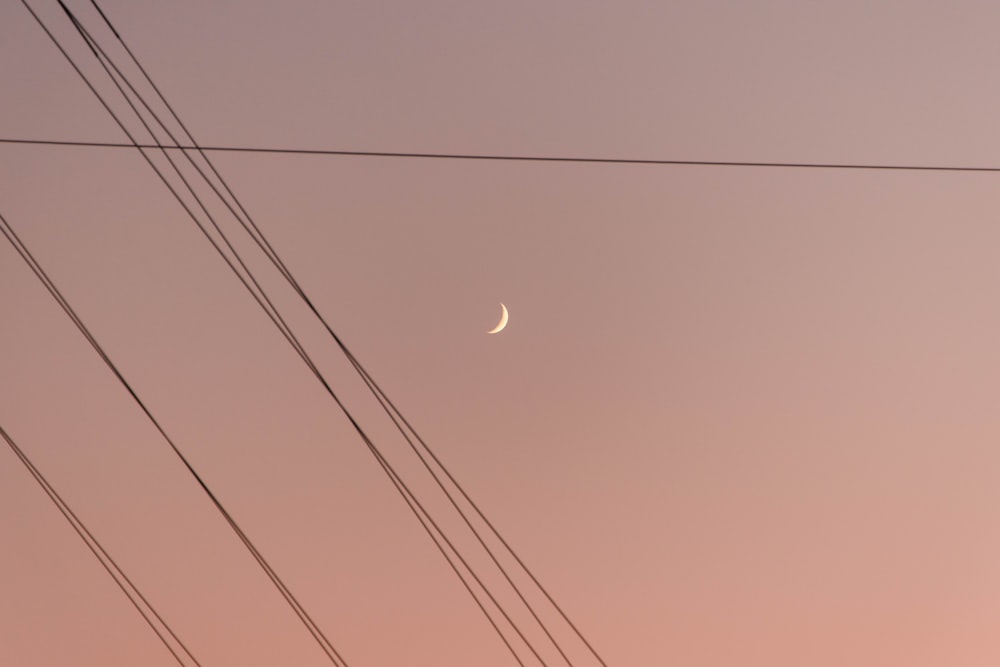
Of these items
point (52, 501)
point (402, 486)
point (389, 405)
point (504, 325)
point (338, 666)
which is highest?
point (504, 325)

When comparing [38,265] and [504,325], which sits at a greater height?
[504,325]

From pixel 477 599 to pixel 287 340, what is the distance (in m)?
2.59

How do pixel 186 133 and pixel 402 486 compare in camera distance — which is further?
pixel 402 486

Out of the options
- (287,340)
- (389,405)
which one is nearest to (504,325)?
(389,405)

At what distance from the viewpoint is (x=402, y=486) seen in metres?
8.77

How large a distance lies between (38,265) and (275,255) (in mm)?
1741

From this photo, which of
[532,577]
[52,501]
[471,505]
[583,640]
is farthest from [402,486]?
[52,501]

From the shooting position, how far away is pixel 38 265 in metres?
8.24

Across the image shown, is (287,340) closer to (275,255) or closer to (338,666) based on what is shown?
(275,255)

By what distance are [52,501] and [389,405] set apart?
277 centimetres

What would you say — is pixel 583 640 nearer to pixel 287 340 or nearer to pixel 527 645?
pixel 527 645

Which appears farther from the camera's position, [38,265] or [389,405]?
[389,405]

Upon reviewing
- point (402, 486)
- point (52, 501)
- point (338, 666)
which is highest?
point (402, 486)

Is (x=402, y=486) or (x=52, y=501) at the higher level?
(x=402, y=486)
